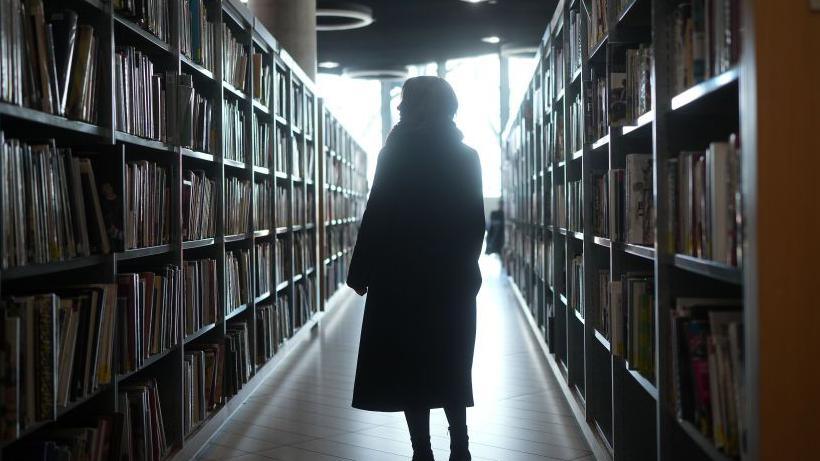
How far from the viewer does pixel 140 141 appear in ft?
8.59

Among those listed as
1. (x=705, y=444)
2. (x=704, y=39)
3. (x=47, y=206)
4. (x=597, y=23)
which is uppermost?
(x=597, y=23)

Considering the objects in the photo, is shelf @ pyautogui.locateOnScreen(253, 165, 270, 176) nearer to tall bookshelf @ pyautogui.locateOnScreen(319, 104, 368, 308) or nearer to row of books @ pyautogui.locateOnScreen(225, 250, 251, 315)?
row of books @ pyautogui.locateOnScreen(225, 250, 251, 315)

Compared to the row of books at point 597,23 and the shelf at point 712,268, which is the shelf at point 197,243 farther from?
the shelf at point 712,268

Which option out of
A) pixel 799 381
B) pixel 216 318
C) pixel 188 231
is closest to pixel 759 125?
pixel 799 381

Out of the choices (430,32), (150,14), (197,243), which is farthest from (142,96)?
(430,32)

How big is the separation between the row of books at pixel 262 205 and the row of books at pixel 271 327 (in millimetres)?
508

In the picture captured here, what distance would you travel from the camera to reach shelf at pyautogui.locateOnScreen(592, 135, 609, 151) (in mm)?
2959

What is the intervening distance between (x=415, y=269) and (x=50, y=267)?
120 centimetres

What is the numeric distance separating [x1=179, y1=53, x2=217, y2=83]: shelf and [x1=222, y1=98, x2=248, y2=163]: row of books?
21 centimetres

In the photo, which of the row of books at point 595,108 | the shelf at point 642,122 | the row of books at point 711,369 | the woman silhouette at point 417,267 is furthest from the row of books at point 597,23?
the row of books at point 711,369

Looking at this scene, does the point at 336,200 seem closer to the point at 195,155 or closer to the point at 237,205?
the point at 237,205

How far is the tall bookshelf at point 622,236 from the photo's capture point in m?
1.91

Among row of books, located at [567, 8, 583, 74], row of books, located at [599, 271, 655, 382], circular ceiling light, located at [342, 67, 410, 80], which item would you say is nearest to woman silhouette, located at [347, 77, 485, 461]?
row of books, located at [599, 271, 655, 382]

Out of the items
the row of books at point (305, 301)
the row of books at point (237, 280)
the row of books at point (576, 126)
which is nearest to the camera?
the row of books at point (576, 126)
